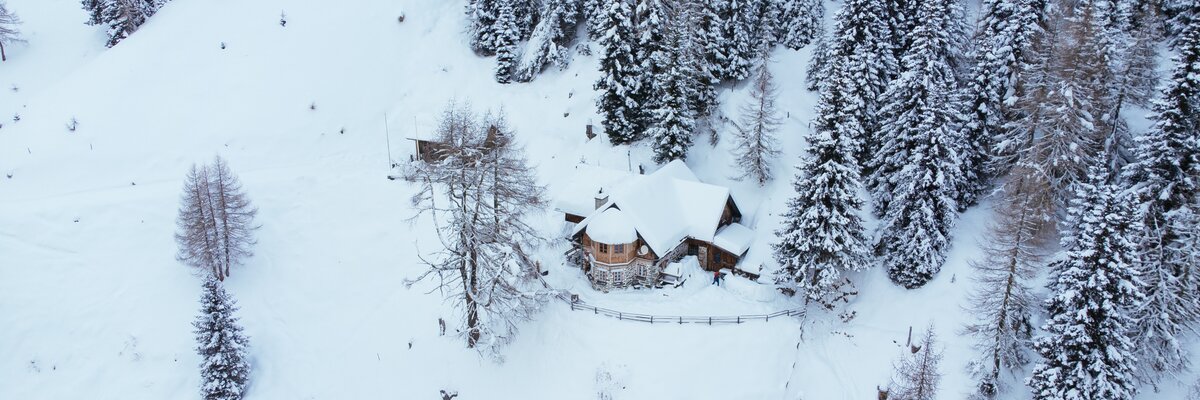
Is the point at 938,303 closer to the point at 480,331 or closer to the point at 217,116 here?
the point at 480,331

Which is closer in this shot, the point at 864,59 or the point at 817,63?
the point at 864,59

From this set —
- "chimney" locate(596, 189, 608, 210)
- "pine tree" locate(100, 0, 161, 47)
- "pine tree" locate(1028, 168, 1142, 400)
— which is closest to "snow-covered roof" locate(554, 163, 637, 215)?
"chimney" locate(596, 189, 608, 210)

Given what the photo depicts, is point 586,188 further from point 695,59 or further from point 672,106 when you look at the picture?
point 695,59

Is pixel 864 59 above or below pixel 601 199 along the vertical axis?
above

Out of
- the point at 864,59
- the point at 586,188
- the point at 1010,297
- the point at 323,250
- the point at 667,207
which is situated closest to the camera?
the point at 1010,297

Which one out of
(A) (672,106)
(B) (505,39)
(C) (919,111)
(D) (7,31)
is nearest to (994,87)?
(C) (919,111)

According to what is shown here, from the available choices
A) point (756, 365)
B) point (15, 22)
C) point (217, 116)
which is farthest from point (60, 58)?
point (756, 365)
